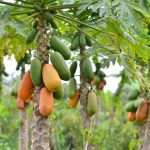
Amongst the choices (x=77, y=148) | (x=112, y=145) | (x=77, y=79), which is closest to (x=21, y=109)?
(x=77, y=79)

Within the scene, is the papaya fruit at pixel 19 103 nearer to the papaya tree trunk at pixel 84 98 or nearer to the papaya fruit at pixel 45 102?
the papaya tree trunk at pixel 84 98

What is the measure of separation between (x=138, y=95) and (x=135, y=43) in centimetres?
251

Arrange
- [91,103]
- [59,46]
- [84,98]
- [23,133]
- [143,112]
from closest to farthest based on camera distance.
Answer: [59,46] < [91,103] < [84,98] < [143,112] < [23,133]

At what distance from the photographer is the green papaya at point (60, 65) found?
11.8 feet

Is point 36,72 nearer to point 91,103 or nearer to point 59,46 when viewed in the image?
point 59,46

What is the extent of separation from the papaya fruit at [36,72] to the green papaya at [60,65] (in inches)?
4.1

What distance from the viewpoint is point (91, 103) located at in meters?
4.57

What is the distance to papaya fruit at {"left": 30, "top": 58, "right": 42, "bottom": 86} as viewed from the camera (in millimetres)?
3543

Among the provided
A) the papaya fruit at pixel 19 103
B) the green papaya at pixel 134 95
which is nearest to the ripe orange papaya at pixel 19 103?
the papaya fruit at pixel 19 103

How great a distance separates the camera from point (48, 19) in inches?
149

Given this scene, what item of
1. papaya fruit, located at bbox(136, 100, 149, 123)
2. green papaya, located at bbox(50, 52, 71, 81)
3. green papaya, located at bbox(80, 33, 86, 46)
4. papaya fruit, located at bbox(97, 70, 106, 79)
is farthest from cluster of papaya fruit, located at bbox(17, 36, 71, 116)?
papaya fruit, located at bbox(97, 70, 106, 79)

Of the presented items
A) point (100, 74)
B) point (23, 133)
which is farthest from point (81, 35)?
point (100, 74)

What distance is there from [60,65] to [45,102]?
12.2 inches

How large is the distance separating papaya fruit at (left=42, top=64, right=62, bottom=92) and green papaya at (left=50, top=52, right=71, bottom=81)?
0.08 meters
